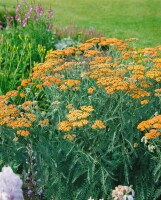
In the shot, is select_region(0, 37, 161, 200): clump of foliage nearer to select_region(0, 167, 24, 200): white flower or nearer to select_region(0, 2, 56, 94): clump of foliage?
select_region(0, 167, 24, 200): white flower

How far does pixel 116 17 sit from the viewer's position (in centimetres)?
1599

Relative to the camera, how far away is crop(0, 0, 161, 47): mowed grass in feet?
44.6

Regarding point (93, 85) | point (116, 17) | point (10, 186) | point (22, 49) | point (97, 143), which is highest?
point (10, 186)

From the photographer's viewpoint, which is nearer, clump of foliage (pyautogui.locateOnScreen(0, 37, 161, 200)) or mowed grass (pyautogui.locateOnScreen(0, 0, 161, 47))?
clump of foliage (pyautogui.locateOnScreen(0, 37, 161, 200))

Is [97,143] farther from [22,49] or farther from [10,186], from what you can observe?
[22,49]

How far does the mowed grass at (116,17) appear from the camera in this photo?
13591mm

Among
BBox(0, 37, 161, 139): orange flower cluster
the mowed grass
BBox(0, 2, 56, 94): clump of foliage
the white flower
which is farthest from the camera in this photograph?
the mowed grass

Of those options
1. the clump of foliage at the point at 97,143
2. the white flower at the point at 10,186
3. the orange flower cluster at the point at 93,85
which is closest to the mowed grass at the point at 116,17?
the orange flower cluster at the point at 93,85

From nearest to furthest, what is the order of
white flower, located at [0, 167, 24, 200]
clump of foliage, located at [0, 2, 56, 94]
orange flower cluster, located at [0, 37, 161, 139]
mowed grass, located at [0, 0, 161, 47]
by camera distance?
white flower, located at [0, 167, 24, 200] → orange flower cluster, located at [0, 37, 161, 139] → clump of foliage, located at [0, 2, 56, 94] → mowed grass, located at [0, 0, 161, 47]

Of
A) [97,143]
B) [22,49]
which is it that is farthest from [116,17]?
[97,143]

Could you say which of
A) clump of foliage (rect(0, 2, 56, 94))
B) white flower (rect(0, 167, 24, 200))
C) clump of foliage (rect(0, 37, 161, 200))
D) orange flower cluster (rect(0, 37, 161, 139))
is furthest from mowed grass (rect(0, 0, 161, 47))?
white flower (rect(0, 167, 24, 200))

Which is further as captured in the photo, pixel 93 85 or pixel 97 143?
pixel 93 85

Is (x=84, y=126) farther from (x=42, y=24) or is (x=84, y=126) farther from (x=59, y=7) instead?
(x=59, y=7)

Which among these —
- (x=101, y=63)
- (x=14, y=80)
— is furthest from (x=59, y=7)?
(x=101, y=63)
